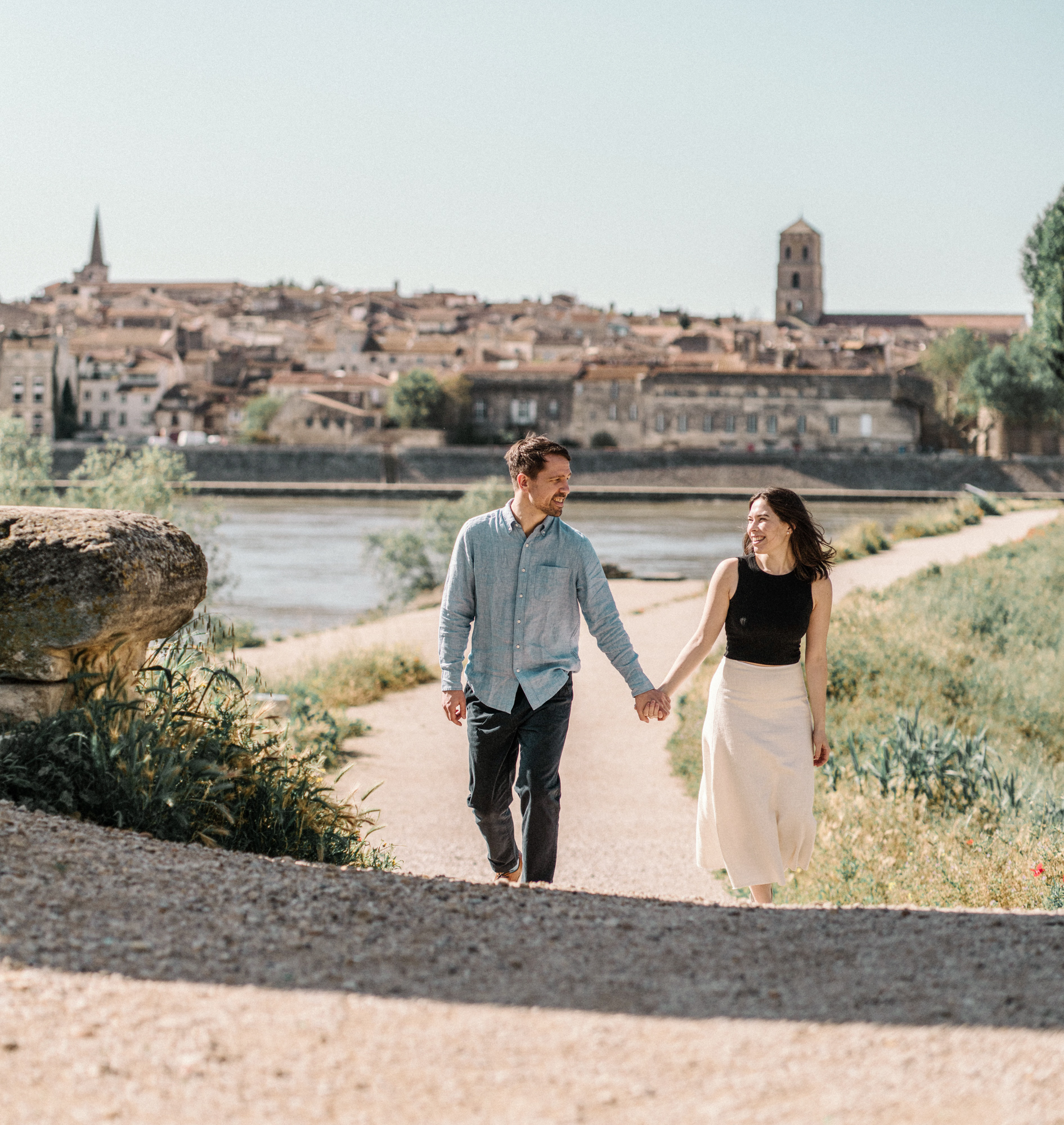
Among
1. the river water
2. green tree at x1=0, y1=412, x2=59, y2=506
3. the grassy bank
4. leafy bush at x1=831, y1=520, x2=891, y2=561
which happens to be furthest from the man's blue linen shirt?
green tree at x1=0, y1=412, x2=59, y2=506

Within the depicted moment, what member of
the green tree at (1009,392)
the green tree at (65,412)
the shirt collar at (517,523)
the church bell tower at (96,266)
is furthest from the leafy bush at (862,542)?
the church bell tower at (96,266)

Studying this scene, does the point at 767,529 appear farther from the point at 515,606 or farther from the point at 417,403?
the point at 417,403

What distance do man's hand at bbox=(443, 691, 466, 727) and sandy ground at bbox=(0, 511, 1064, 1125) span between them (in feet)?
1.82

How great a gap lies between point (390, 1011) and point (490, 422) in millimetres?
75273

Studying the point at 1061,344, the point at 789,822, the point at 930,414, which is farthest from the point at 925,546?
the point at 930,414

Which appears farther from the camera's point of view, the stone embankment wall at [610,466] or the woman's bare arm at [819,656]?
the stone embankment wall at [610,466]

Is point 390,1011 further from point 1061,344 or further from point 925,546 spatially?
point 925,546

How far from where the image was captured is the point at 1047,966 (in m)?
2.93

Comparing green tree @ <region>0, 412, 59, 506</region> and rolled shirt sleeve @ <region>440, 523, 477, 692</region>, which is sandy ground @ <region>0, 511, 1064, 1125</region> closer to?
rolled shirt sleeve @ <region>440, 523, 477, 692</region>

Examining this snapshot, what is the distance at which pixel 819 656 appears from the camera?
13.5 ft

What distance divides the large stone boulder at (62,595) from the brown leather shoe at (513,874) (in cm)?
144

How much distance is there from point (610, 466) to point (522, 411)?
1077cm

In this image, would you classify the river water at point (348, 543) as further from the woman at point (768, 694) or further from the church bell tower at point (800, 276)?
the church bell tower at point (800, 276)

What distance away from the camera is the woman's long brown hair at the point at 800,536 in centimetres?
405
